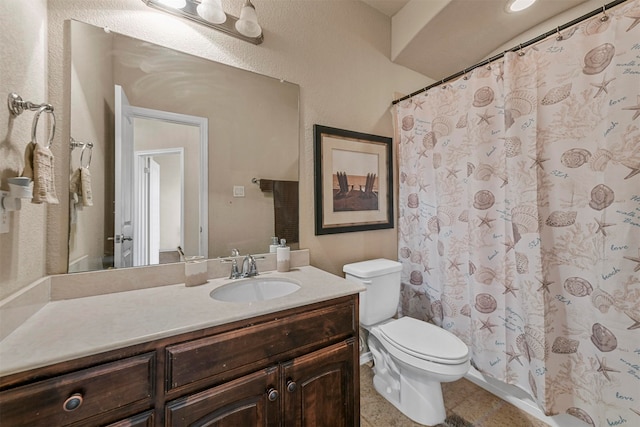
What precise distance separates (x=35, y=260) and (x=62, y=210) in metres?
0.22

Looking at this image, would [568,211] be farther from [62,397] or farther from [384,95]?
[62,397]

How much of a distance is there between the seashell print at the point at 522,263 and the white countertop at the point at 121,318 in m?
0.90

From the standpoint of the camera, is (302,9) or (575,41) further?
(302,9)

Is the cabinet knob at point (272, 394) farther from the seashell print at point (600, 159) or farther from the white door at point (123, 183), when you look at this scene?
the seashell print at point (600, 159)

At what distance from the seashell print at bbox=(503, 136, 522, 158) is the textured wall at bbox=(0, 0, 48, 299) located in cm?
208

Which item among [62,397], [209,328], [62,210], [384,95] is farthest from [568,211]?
[62,210]

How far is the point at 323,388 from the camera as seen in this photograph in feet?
3.50

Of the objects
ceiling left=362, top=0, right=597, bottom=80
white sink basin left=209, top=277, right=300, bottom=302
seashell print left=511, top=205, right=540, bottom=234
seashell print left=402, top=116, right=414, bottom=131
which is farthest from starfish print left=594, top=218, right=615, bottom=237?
ceiling left=362, top=0, right=597, bottom=80

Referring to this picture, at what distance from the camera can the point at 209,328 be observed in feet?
2.75

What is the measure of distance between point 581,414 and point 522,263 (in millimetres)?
740

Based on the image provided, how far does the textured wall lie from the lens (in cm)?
76

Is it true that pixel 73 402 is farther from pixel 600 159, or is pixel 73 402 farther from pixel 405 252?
pixel 600 159

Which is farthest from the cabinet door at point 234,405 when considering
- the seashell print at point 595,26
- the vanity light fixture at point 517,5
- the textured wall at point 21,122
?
the vanity light fixture at point 517,5

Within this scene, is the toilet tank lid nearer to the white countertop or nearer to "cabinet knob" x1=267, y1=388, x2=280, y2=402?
the white countertop
